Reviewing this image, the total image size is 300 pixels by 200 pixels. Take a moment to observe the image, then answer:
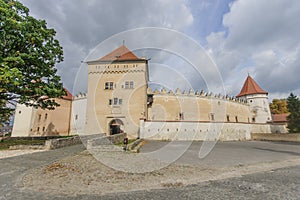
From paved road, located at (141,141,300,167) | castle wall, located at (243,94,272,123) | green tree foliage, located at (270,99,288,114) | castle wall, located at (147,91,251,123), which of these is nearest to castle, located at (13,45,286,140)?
castle wall, located at (147,91,251,123)

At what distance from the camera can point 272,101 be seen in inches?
1638

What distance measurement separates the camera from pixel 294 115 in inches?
899

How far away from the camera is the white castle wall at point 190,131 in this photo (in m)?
16.5

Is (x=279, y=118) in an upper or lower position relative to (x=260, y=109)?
lower

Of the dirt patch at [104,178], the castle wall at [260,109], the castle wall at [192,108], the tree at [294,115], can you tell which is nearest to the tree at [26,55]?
the dirt patch at [104,178]

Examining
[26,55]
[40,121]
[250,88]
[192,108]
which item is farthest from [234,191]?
[250,88]

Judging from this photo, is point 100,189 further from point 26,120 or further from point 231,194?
point 26,120

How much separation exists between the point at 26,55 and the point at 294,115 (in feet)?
103

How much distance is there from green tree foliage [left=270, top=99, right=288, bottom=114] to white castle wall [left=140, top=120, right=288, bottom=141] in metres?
26.8

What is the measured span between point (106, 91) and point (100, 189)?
16488 millimetres

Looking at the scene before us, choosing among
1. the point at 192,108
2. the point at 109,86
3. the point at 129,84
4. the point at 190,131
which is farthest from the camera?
the point at 192,108

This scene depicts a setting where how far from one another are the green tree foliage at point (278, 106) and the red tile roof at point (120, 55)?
127 ft

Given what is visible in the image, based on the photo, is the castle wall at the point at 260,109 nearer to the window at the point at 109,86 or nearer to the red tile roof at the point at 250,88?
the red tile roof at the point at 250,88

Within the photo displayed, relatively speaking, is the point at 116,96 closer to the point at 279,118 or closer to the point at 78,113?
the point at 78,113
